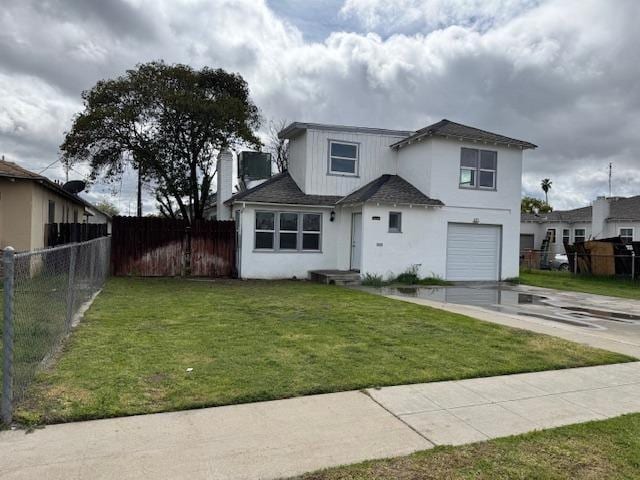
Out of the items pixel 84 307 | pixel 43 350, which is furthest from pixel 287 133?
pixel 43 350

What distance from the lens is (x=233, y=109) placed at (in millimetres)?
25906

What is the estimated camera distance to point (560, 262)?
32844mm

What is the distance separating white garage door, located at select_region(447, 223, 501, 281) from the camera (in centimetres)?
1891

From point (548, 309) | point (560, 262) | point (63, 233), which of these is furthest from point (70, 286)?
point (560, 262)

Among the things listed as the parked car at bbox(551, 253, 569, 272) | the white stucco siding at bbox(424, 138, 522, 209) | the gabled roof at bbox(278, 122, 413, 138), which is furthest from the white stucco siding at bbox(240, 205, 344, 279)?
the parked car at bbox(551, 253, 569, 272)

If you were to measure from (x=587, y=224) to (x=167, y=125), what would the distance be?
30.7m

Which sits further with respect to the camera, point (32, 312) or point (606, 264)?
point (606, 264)

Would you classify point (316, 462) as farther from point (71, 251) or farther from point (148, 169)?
point (148, 169)

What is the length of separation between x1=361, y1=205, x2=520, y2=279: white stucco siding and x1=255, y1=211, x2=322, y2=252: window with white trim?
2.28m

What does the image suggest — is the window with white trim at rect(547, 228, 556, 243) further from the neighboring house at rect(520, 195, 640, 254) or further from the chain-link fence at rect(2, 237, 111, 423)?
the chain-link fence at rect(2, 237, 111, 423)

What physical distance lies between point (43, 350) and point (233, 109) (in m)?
21.7

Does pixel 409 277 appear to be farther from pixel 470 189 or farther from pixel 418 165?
pixel 418 165

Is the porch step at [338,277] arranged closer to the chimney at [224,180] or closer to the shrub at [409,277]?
the shrub at [409,277]

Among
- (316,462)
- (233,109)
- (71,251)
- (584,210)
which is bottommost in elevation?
(316,462)
